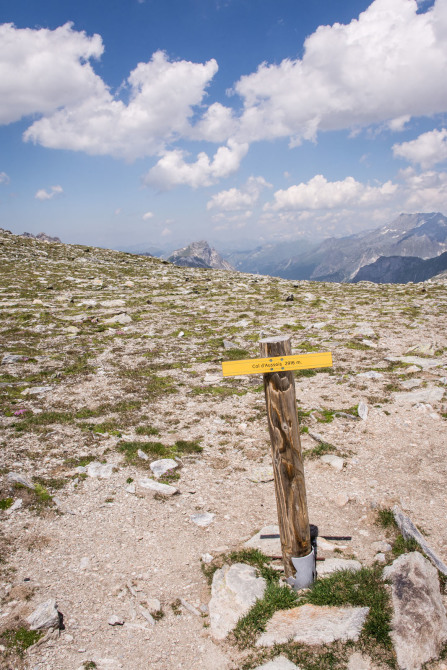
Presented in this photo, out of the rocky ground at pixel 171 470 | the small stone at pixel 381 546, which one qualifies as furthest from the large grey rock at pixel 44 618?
the small stone at pixel 381 546

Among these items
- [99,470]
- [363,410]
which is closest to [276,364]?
[99,470]

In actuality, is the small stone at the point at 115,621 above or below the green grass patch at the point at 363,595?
below

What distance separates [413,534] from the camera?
25.6 feet

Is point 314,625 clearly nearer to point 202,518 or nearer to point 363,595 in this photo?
point 363,595

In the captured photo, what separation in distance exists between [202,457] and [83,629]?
5.64 metres

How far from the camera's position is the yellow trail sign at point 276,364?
6.26 meters

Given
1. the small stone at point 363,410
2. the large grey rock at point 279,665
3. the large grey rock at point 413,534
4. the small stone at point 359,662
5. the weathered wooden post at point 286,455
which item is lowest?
the large grey rock at point 279,665

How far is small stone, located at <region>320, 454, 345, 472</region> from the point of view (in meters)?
10.9

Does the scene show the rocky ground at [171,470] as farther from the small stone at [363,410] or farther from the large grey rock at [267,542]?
the large grey rock at [267,542]

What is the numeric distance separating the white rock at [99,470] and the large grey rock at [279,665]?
20.5ft

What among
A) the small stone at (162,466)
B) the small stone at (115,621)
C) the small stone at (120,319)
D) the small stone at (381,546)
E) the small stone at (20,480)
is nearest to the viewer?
the small stone at (115,621)

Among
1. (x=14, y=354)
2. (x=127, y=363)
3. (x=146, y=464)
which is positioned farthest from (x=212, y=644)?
(x=14, y=354)

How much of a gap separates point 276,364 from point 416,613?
473cm

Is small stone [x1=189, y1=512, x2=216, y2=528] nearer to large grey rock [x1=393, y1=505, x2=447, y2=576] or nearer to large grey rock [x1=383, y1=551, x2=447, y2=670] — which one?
large grey rock [x1=383, y1=551, x2=447, y2=670]
